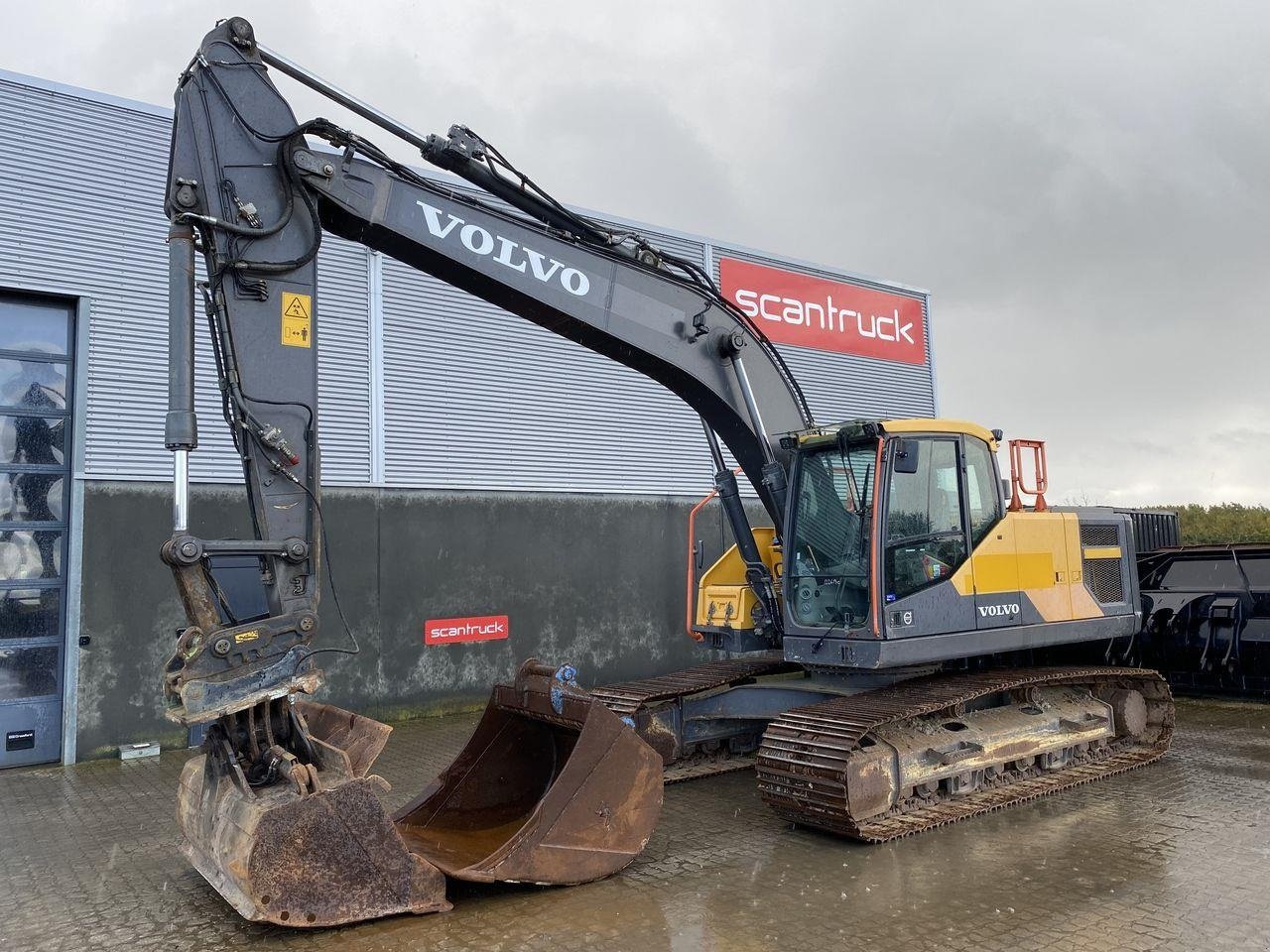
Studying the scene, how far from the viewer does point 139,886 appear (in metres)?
5.18

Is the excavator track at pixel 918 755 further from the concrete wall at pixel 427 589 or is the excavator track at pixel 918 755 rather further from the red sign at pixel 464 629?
the red sign at pixel 464 629

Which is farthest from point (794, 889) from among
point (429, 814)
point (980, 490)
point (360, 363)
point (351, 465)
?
point (360, 363)

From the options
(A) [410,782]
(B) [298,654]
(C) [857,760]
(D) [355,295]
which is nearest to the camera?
(B) [298,654]

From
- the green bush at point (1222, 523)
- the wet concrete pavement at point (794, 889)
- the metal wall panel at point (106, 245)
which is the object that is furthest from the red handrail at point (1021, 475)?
the green bush at point (1222, 523)

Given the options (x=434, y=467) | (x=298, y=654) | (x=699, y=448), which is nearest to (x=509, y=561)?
(x=434, y=467)

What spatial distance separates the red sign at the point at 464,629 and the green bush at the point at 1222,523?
17.8 metres

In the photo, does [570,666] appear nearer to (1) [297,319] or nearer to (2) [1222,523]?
(1) [297,319]

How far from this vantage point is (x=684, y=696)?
745cm

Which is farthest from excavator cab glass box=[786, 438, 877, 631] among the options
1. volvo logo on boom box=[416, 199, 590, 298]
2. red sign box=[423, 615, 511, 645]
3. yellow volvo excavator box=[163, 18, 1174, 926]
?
red sign box=[423, 615, 511, 645]

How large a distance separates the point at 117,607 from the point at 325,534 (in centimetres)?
203

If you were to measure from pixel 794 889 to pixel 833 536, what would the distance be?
7.81 feet

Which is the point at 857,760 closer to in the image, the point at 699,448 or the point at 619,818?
the point at 619,818

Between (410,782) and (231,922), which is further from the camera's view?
(410,782)

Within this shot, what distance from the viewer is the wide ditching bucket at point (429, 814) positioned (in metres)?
4.18
